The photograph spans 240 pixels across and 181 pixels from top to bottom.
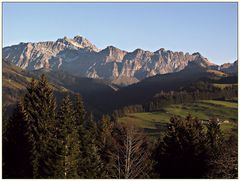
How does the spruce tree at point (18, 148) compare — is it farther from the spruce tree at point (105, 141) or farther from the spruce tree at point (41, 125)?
the spruce tree at point (105, 141)

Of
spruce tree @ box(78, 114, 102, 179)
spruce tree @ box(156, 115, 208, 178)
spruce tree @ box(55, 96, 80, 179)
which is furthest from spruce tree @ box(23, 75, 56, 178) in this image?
spruce tree @ box(156, 115, 208, 178)

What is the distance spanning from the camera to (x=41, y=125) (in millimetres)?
45156

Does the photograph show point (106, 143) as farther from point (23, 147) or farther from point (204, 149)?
point (23, 147)

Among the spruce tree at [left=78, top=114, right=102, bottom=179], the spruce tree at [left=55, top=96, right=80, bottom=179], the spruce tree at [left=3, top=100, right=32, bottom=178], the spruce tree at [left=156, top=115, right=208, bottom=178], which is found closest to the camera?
the spruce tree at [left=55, top=96, right=80, bottom=179]

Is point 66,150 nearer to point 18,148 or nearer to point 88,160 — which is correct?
point 18,148

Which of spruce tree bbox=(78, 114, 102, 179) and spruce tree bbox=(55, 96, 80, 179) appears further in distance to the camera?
spruce tree bbox=(78, 114, 102, 179)

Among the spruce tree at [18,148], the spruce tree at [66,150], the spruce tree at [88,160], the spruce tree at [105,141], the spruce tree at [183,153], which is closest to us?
the spruce tree at [66,150]

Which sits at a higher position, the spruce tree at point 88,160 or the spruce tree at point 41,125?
the spruce tree at point 41,125

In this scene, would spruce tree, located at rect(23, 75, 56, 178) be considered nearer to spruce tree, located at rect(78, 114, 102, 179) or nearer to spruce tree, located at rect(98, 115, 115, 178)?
spruce tree, located at rect(78, 114, 102, 179)

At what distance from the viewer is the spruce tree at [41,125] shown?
41.3m

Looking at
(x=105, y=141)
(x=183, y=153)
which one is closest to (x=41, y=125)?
(x=183, y=153)

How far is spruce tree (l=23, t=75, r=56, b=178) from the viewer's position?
41312 millimetres

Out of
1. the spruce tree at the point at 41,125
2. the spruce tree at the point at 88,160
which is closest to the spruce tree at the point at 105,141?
A: the spruce tree at the point at 88,160

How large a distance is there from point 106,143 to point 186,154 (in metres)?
18.0
